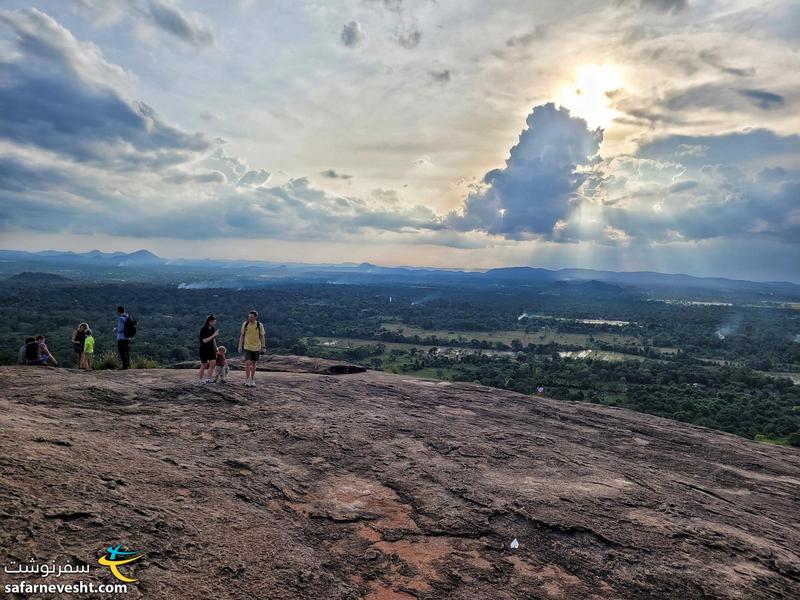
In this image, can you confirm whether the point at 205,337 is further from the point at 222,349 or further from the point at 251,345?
the point at 251,345

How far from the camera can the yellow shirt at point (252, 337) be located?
39.0 ft

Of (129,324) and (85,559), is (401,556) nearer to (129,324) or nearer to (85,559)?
(85,559)

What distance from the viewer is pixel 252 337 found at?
39.3 ft

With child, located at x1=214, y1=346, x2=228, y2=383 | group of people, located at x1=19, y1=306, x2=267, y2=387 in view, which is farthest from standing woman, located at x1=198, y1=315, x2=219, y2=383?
child, located at x1=214, y1=346, x2=228, y2=383

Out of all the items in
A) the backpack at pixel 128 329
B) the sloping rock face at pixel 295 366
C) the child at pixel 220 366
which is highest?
the backpack at pixel 128 329

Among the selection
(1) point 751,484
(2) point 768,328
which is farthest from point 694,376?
(2) point 768,328

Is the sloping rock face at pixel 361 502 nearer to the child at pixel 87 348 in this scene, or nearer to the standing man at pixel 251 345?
the standing man at pixel 251 345

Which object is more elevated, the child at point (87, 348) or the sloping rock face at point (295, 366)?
the child at point (87, 348)
